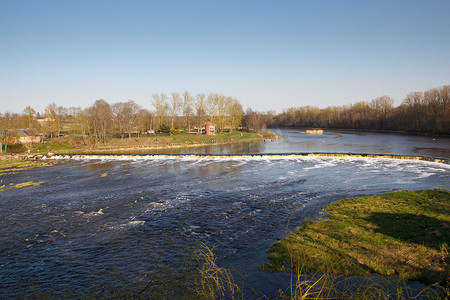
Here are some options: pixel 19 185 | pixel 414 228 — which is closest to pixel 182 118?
pixel 19 185

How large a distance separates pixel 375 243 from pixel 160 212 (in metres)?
12.6

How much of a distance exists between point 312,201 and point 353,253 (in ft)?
29.2

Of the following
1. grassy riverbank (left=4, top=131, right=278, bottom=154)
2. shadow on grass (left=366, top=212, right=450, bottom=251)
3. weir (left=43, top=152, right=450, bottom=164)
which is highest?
grassy riverbank (left=4, top=131, right=278, bottom=154)

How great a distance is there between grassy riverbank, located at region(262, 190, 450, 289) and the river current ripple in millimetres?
1233

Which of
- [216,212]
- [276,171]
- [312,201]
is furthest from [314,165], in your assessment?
[216,212]

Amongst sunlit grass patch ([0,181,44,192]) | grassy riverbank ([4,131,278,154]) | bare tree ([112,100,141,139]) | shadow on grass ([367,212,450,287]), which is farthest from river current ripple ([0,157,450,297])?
bare tree ([112,100,141,139])

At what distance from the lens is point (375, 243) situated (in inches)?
479

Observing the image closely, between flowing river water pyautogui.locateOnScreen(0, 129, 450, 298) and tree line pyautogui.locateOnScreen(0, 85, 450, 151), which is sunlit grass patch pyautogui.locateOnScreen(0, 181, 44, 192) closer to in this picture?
flowing river water pyautogui.locateOnScreen(0, 129, 450, 298)

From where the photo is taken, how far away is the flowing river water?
11859 millimetres

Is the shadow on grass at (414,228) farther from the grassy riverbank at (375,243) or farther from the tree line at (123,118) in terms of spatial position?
the tree line at (123,118)

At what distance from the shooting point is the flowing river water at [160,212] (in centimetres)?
1186

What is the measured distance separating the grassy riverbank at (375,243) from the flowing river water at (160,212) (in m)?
1.24

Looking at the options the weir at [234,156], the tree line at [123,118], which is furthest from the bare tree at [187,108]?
the weir at [234,156]

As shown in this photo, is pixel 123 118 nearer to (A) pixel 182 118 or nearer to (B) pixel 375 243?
(A) pixel 182 118
